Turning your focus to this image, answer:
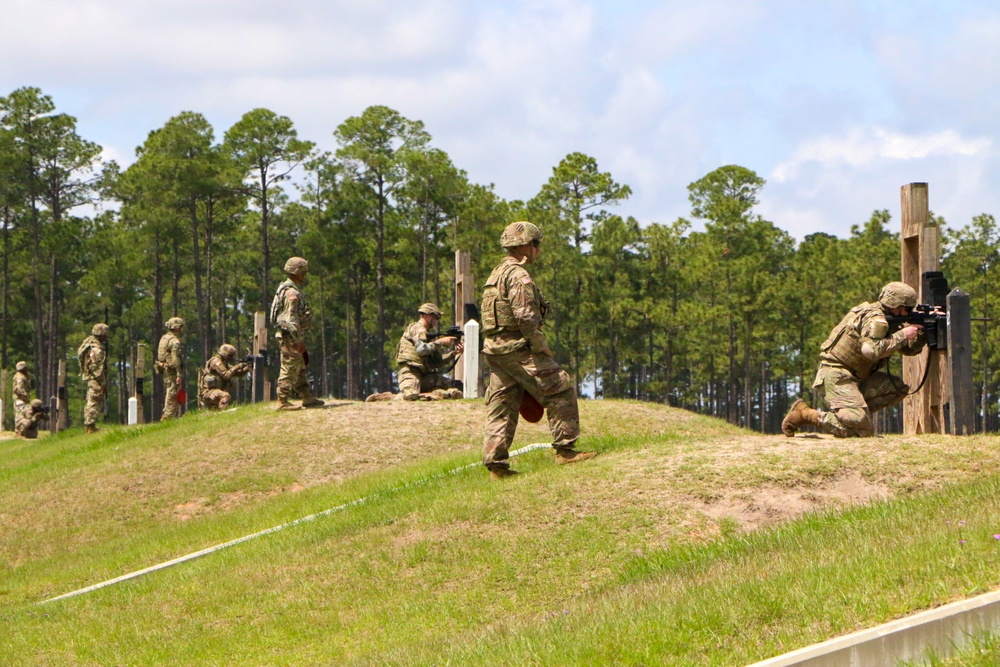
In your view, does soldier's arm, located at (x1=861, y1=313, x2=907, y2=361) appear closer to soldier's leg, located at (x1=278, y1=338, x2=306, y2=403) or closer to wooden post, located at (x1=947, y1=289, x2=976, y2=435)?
wooden post, located at (x1=947, y1=289, x2=976, y2=435)

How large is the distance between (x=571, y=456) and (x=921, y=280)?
425cm

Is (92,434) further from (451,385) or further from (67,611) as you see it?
(67,611)

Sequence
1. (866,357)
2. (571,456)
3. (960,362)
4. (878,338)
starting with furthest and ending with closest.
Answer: (866,357)
(878,338)
(571,456)
(960,362)

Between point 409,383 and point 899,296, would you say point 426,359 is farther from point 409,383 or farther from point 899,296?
point 899,296

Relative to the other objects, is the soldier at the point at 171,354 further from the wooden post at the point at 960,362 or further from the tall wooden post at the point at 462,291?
the wooden post at the point at 960,362

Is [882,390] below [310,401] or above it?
above

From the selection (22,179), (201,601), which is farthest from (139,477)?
(22,179)

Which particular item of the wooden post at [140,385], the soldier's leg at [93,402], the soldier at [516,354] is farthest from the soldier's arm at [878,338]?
the wooden post at [140,385]

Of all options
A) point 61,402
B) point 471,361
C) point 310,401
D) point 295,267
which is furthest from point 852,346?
point 61,402

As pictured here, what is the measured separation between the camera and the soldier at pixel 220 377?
1131 inches

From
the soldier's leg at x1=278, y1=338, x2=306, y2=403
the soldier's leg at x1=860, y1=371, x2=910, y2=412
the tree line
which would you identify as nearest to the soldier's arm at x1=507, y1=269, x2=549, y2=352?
the soldier's leg at x1=860, y1=371, x2=910, y2=412

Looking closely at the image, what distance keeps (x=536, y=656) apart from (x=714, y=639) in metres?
0.98

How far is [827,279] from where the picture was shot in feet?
187

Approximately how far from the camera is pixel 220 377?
29531 mm
